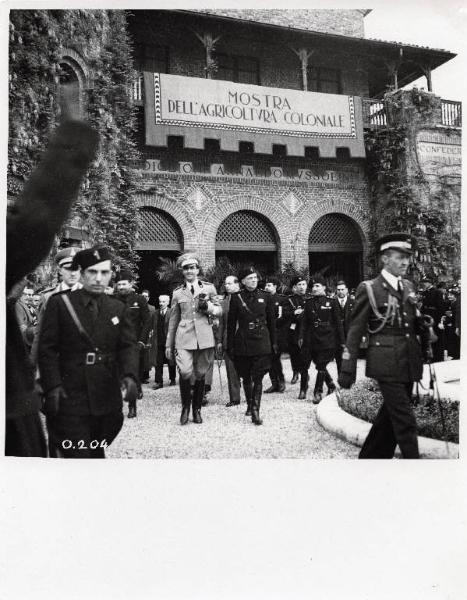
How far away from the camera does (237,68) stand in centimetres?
1014

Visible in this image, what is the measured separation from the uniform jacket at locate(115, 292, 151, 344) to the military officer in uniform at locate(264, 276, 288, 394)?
163 centimetres

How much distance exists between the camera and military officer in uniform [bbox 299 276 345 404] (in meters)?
6.16

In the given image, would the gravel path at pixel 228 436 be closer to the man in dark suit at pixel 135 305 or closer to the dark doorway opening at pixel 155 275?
the man in dark suit at pixel 135 305

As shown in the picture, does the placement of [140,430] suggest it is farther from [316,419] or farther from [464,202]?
[464,202]

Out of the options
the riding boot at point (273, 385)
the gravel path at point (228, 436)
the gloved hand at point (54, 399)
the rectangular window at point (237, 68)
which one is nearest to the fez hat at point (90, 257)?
the gloved hand at point (54, 399)

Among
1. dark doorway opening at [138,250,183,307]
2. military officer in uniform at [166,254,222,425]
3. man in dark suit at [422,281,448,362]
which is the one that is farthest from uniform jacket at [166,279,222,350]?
dark doorway opening at [138,250,183,307]

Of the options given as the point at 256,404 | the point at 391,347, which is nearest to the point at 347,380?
the point at 391,347

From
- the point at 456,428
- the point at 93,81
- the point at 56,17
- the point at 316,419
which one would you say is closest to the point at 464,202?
the point at 456,428

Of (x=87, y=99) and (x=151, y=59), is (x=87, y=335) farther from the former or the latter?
(x=151, y=59)

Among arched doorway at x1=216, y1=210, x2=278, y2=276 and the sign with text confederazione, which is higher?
the sign with text confederazione

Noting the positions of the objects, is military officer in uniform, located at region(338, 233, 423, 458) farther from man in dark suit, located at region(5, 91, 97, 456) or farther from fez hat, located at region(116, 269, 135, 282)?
fez hat, located at region(116, 269, 135, 282)

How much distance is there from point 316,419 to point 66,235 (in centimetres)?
254

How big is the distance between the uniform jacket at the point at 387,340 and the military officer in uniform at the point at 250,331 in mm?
1789

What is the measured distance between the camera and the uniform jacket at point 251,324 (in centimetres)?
531
